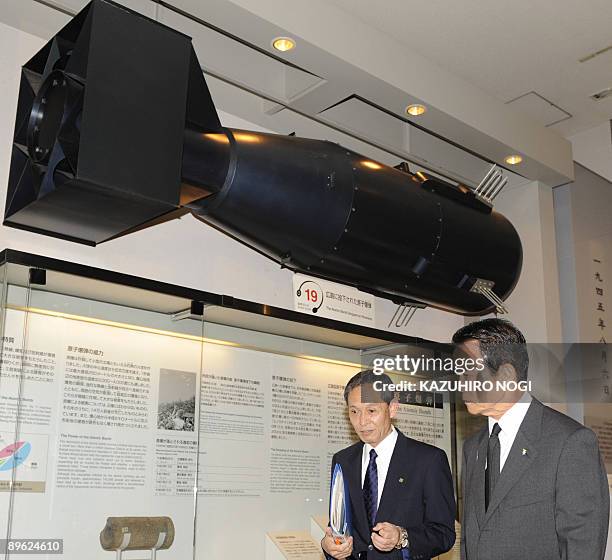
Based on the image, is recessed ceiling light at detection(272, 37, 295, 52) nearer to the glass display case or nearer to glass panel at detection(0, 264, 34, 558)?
the glass display case

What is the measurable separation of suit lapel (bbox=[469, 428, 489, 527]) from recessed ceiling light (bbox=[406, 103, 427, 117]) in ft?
5.82

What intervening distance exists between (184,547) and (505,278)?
71.0 inches

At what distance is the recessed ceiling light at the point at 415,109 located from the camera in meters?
3.53

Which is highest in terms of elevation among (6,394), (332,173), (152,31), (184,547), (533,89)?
(533,89)

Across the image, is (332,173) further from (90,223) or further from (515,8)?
(515,8)

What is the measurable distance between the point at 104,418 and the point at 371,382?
93 cm

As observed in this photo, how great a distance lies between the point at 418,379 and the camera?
3.12 meters

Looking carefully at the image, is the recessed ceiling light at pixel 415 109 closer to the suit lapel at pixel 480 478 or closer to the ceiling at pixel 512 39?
the ceiling at pixel 512 39

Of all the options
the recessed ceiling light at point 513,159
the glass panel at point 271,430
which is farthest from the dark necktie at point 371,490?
the recessed ceiling light at point 513,159

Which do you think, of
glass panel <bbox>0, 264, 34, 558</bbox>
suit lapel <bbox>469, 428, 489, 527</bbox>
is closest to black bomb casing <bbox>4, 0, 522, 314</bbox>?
glass panel <bbox>0, 264, 34, 558</bbox>

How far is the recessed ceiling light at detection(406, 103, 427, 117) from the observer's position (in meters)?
3.53

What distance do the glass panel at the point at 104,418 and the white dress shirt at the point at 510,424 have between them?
1232mm

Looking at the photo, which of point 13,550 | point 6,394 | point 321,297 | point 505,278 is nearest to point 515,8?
point 505,278

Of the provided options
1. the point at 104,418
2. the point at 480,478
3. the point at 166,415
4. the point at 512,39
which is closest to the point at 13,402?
the point at 104,418
